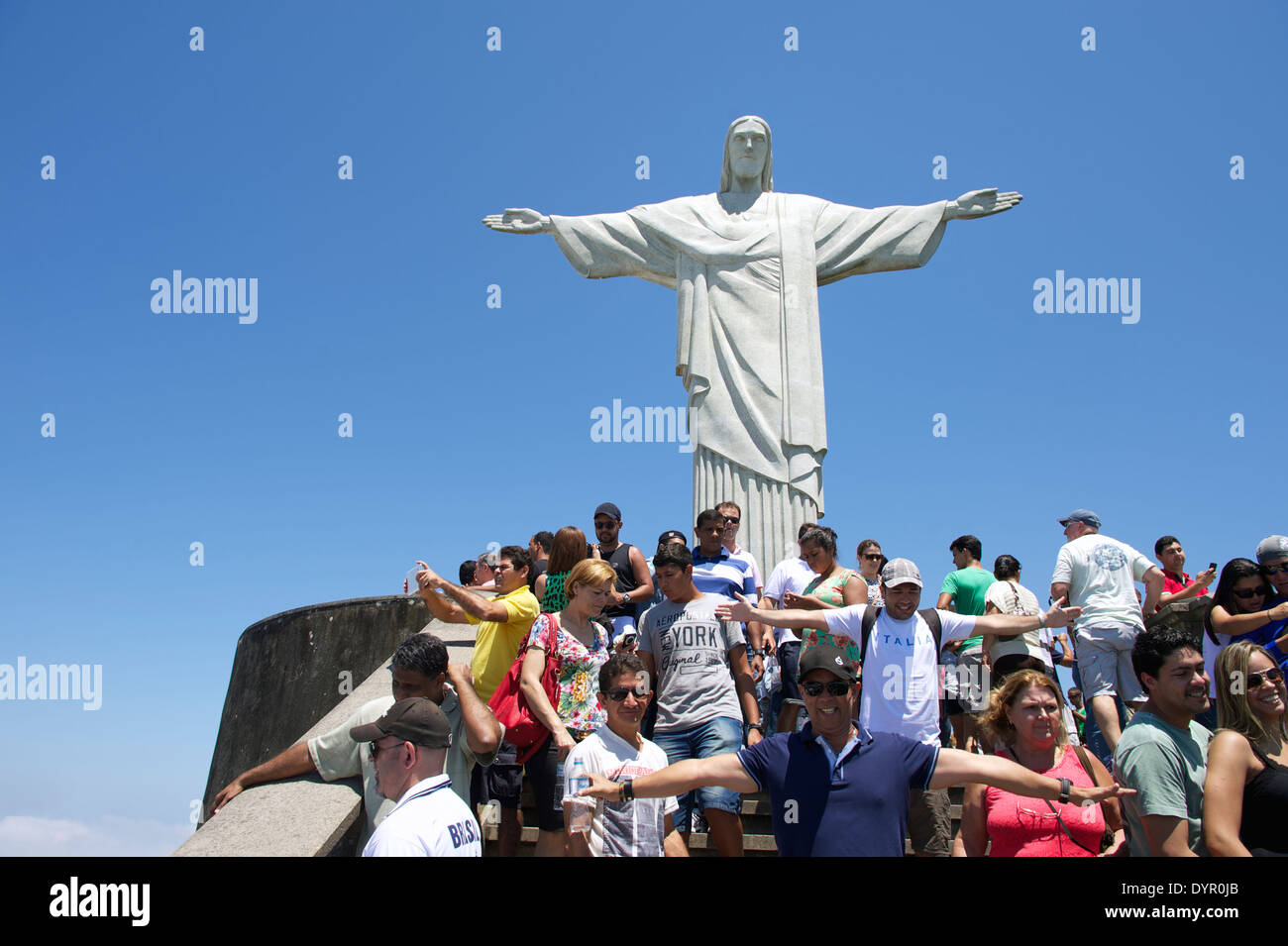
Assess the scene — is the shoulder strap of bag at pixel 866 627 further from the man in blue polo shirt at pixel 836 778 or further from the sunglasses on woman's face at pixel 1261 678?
the sunglasses on woman's face at pixel 1261 678

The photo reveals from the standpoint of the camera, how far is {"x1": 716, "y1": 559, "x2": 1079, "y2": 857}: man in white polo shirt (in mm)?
4707

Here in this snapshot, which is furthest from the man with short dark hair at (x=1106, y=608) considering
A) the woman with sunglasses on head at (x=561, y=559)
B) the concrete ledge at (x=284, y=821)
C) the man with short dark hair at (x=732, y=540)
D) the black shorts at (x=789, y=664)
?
the concrete ledge at (x=284, y=821)

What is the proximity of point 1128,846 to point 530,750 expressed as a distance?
258cm

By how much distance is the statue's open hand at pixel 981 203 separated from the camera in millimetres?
10031

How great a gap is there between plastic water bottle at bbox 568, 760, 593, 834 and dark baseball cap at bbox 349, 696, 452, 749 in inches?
21.2

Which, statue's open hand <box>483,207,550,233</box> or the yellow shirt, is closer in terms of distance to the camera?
the yellow shirt

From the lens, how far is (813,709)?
134 inches

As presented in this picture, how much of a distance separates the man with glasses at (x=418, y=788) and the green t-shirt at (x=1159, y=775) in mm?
2251

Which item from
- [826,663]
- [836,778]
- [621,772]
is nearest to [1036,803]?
[836,778]

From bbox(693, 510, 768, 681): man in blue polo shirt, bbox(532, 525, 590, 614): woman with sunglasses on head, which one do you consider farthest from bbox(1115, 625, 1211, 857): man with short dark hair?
bbox(532, 525, 590, 614): woman with sunglasses on head

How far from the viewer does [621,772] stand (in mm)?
3920

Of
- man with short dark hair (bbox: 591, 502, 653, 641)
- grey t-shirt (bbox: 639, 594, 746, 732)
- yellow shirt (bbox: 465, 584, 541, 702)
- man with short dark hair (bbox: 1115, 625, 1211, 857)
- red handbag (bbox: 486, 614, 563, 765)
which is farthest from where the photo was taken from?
man with short dark hair (bbox: 591, 502, 653, 641)

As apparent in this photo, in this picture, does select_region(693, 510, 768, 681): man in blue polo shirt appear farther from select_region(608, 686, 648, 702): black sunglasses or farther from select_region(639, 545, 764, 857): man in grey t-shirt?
select_region(608, 686, 648, 702): black sunglasses
